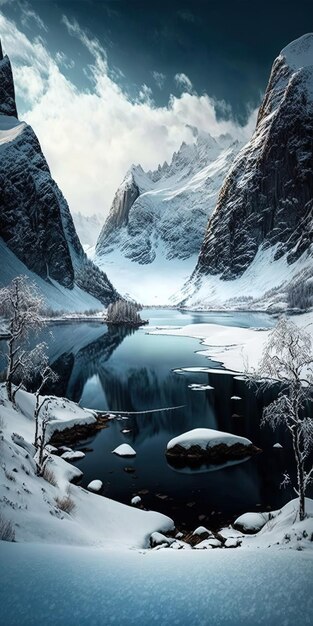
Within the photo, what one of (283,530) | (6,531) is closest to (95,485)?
(283,530)

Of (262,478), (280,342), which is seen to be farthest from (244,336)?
(280,342)

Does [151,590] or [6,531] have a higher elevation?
[151,590]

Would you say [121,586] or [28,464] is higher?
[121,586]

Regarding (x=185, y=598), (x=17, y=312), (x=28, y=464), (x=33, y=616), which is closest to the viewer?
(x=33, y=616)

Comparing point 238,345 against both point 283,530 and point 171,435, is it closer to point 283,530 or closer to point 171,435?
point 171,435

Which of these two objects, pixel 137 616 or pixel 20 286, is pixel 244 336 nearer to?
pixel 20 286

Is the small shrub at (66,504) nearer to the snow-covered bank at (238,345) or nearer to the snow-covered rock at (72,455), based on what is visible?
the snow-covered rock at (72,455)

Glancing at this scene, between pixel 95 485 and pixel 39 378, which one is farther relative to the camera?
pixel 39 378
